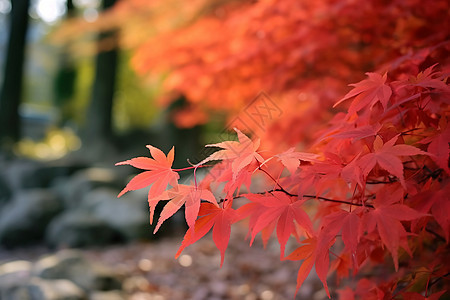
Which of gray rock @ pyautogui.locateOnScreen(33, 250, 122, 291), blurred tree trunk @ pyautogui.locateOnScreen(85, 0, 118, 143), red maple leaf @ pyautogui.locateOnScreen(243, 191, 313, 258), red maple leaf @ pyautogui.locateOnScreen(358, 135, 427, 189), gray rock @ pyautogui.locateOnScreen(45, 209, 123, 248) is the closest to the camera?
red maple leaf @ pyautogui.locateOnScreen(358, 135, 427, 189)

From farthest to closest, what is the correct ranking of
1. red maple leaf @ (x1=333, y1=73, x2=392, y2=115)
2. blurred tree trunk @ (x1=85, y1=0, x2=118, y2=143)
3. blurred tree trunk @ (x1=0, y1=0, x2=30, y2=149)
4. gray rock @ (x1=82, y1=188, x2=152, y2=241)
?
blurred tree trunk @ (x1=0, y1=0, x2=30, y2=149) → blurred tree trunk @ (x1=85, y1=0, x2=118, y2=143) → gray rock @ (x1=82, y1=188, x2=152, y2=241) → red maple leaf @ (x1=333, y1=73, x2=392, y2=115)

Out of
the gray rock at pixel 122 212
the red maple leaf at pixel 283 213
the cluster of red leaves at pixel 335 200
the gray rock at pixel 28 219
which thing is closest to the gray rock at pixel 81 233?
the gray rock at pixel 122 212

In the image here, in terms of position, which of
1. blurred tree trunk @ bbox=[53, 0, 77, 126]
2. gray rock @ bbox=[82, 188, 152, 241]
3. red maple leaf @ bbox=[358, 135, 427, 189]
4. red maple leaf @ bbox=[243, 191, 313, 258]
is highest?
blurred tree trunk @ bbox=[53, 0, 77, 126]

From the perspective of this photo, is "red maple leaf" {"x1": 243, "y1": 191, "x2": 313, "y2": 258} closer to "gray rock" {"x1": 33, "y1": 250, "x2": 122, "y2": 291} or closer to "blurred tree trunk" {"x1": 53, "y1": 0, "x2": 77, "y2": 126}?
"gray rock" {"x1": 33, "y1": 250, "x2": 122, "y2": 291}

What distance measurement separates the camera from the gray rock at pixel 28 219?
5258mm

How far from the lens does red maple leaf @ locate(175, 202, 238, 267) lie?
3.10 feet

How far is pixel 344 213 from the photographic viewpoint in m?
0.92

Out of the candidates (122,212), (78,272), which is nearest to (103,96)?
(122,212)

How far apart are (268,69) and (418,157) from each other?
239 cm

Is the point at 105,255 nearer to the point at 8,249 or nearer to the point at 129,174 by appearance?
the point at 8,249

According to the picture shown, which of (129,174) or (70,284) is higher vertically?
(70,284)

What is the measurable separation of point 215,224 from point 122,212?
457 cm

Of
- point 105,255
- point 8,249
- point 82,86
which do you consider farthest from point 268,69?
point 82,86

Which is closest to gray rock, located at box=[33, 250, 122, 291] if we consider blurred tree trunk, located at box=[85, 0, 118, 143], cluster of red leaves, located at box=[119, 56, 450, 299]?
cluster of red leaves, located at box=[119, 56, 450, 299]
